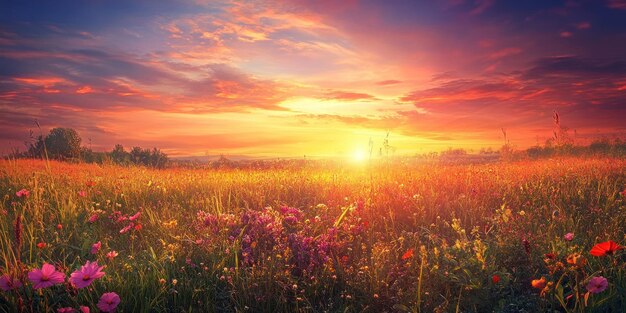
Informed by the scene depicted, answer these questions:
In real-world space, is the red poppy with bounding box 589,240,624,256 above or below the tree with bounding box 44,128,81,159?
below

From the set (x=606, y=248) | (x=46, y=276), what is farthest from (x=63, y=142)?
(x=606, y=248)

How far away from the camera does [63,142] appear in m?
21.9

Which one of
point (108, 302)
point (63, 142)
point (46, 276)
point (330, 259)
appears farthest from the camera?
point (63, 142)

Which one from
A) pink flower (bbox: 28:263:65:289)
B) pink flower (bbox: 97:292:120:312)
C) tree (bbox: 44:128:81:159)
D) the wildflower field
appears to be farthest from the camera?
tree (bbox: 44:128:81:159)

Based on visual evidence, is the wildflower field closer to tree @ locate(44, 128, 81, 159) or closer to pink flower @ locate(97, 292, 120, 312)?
pink flower @ locate(97, 292, 120, 312)

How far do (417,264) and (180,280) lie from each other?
2118 millimetres

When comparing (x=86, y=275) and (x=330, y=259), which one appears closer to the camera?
(x=86, y=275)

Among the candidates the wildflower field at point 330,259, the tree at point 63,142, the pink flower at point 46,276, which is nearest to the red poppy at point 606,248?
the wildflower field at point 330,259

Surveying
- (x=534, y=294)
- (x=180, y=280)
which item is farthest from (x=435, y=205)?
(x=180, y=280)

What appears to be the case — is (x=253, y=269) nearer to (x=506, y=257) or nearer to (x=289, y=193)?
(x=506, y=257)

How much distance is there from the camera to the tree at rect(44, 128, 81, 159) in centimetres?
2175

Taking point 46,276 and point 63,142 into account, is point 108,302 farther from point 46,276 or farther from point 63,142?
point 63,142

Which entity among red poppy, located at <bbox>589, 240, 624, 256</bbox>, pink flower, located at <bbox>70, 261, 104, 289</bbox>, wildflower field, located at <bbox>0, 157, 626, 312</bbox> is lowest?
wildflower field, located at <bbox>0, 157, 626, 312</bbox>

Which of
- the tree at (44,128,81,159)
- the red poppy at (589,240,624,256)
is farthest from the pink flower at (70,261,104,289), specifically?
the tree at (44,128,81,159)
